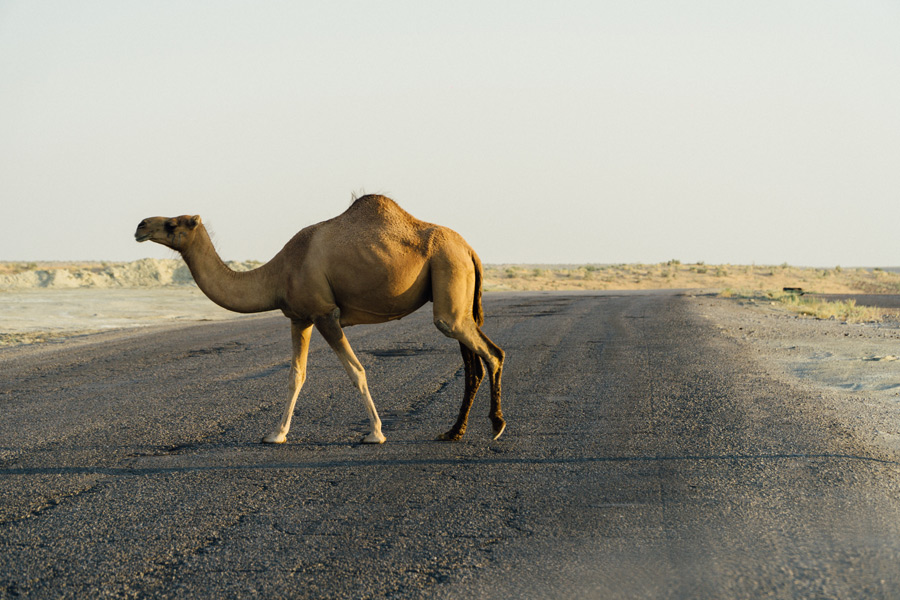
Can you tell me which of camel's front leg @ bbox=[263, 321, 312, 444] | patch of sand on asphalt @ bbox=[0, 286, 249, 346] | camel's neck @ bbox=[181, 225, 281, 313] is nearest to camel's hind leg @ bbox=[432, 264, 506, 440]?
camel's front leg @ bbox=[263, 321, 312, 444]

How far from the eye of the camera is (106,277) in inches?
2195

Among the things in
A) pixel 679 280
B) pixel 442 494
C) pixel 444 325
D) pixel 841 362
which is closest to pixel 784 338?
pixel 841 362

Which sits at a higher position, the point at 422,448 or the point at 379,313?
the point at 379,313

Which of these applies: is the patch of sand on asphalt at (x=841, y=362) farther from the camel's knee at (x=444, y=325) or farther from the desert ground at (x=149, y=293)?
the desert ground at (x=149, y=293)

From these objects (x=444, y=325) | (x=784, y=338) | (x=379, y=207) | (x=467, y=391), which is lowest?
(x=784, y=338)

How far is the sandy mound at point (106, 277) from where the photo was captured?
5031 centimetres

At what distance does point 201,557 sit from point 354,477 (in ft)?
5.63

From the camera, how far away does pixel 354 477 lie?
232 inches

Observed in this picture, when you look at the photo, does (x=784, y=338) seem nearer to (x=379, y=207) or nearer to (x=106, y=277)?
(x=379, y=207)

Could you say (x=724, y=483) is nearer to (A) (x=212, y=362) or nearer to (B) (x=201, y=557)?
(B) (x=201, y=557)

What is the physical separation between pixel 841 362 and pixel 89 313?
1020 inches

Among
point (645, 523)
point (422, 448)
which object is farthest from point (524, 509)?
point (422, 448)

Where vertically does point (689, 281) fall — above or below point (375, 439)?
below

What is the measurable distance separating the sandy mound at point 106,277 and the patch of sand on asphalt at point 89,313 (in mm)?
9625
